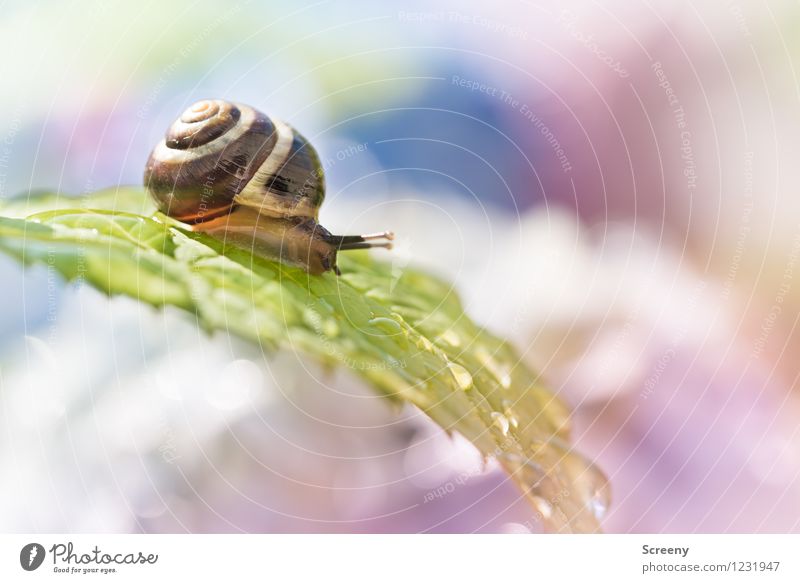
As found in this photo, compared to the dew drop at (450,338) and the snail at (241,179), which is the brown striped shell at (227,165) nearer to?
the snail at (241,179)
